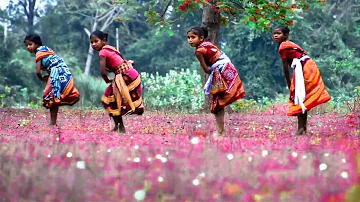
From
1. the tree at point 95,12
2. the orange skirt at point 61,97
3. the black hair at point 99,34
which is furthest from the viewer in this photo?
the tree at point 95,12

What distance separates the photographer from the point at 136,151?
5.00 metres

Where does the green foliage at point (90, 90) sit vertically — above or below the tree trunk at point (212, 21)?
below

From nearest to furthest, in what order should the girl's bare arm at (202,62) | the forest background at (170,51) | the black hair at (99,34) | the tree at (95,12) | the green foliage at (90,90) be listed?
1. the girl's bare arm at (202,62)
2. the black hair at (99,34)
3. the forest background at (170,51)
4. the green foliage at (90,90)
5. the tree at (95,12)

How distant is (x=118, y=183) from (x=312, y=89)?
5.30 m

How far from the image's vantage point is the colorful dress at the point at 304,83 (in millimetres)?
8602

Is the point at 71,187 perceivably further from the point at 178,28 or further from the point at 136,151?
the point at 178,28

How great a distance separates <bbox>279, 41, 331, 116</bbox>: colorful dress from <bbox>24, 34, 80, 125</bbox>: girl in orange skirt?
400 cm

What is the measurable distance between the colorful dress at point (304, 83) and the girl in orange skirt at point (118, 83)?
7.23 feet

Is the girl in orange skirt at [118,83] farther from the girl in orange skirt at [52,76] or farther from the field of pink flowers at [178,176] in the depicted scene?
the field of pink flowers at [178,176]

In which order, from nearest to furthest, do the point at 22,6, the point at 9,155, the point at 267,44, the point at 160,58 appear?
the point at 9,155, the point at 267,44, the point at 160,58, the point at 22,6

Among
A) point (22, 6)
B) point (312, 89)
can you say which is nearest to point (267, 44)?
point (22, 6)

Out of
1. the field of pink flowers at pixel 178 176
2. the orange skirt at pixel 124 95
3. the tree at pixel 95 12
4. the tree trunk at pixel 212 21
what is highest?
the tree at pixel 95 12

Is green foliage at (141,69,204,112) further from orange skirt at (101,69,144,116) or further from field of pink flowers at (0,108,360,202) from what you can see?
field of pink flowers at (0,108,360,202)

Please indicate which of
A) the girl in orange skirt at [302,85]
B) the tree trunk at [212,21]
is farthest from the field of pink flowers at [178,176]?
the tree trunk at [212,21]
